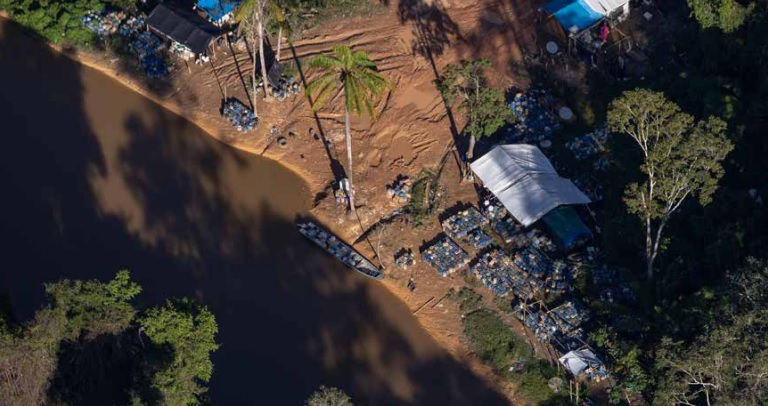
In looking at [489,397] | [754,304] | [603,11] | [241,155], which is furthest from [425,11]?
[754,304]

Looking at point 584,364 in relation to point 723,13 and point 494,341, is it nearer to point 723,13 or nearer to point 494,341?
point 494,341

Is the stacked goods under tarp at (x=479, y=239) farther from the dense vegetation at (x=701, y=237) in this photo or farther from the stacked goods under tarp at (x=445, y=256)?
the dense vegetation at (x=701, y=237)

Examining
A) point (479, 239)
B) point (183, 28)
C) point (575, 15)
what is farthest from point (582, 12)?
point (183, 28)

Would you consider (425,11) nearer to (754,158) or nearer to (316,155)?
(316,155)

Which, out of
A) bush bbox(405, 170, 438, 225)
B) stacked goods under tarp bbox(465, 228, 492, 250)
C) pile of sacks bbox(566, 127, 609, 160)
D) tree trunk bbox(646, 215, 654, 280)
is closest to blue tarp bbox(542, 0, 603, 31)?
pile of sacks bbox(566, 127, 609, 160)

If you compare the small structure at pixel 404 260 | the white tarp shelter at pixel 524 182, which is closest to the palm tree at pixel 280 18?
the white tarp shelter at pixel 524 182

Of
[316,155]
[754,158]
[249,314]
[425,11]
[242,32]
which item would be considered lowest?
[754,158]
